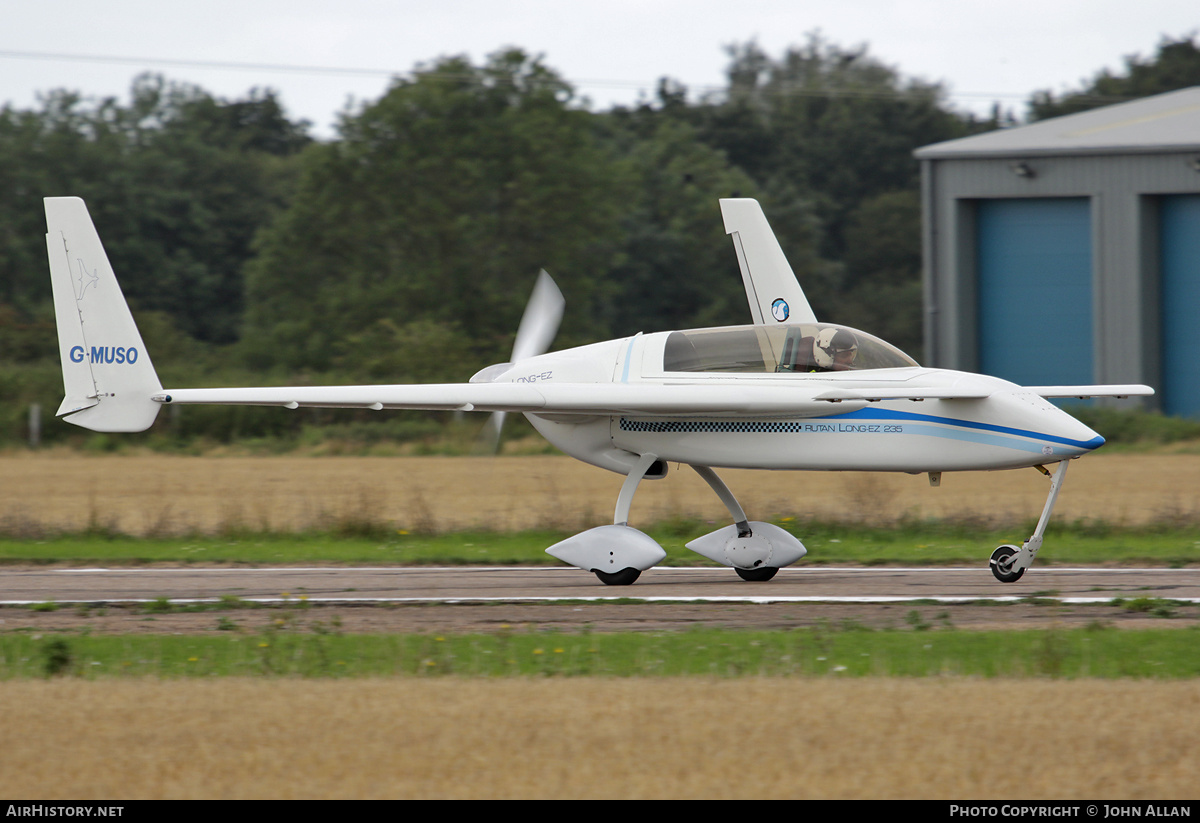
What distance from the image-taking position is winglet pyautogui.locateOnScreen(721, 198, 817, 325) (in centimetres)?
1712

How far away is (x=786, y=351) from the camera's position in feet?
44.7

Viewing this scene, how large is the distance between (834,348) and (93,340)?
670 centimetres

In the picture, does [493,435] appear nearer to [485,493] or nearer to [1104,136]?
[485,493]

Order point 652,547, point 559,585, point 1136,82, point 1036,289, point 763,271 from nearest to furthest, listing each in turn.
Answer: point 652,547, point 559,585, point 763,271, point 1036,289, point 1136,82

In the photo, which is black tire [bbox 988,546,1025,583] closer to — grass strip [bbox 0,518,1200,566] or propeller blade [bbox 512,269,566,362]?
grass strip [bbox 0,518,1200,566]

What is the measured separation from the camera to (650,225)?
65.9 metres

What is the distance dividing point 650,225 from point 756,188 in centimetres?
855

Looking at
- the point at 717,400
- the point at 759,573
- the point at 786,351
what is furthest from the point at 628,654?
the point at 759,573

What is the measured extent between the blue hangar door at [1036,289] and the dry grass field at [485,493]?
957 cm

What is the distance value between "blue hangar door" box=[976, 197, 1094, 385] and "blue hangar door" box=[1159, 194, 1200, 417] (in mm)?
1990

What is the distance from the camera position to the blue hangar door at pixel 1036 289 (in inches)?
1638

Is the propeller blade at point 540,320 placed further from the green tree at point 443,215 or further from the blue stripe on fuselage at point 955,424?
the green tree at point 443,215

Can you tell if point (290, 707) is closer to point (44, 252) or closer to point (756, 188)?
point (44, 252)
